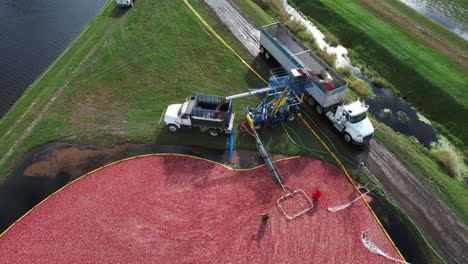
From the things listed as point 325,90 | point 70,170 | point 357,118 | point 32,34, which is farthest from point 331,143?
point 32,34

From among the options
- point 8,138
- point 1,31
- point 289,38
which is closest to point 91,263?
point 8,138

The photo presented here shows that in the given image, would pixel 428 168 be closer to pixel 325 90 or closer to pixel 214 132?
pixel 325 90

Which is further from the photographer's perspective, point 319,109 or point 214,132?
point 319,109

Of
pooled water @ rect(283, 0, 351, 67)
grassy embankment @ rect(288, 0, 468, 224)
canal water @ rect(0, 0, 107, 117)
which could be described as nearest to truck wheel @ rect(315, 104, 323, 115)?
grassy embankment @ rect(288, 0, 468, 224)

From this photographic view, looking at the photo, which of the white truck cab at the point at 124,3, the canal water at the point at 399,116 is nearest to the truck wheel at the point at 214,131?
the canal water at the point at 399,116

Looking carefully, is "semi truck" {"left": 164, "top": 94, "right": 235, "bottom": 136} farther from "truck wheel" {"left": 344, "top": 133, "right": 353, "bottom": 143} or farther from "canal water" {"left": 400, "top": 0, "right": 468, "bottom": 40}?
"canal water" {"left": 400, "top": 0, "right": 468, "bottom": 40}

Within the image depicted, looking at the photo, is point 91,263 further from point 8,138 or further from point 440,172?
point 440,172
